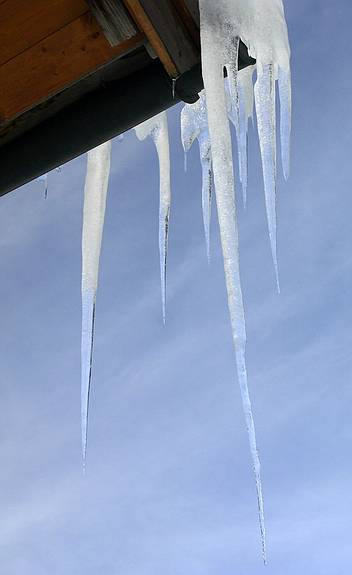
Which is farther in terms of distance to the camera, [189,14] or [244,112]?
[244,112]

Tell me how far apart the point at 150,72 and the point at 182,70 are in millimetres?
79

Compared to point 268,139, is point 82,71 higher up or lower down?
lower down

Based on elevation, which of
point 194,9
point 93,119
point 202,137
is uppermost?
point 202,137

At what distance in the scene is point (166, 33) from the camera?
1467mm

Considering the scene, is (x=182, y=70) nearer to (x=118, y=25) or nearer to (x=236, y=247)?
(x=118, y=25)

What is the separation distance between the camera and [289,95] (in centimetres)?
212

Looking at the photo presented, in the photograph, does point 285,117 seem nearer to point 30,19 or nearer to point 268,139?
point 268,139

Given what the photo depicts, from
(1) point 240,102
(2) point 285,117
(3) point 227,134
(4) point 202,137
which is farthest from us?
(4) point 202,137

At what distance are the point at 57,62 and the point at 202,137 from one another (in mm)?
968

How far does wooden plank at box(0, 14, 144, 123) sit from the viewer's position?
1.50 meters

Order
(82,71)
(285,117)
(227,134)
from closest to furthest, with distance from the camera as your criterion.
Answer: (82,71) → (227,134) → (285,117)

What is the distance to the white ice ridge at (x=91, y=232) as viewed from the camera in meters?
2.13

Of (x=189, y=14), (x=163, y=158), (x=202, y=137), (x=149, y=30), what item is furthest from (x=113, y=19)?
(x=202, y=137)

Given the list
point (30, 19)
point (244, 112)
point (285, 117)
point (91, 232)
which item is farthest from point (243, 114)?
point (30, 19)
